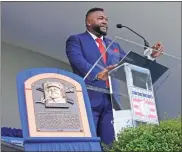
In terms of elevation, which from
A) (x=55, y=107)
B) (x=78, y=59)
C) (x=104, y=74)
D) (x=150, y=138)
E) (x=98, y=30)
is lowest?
(x=150, y=138)

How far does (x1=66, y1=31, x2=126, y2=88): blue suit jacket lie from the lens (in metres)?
1.86

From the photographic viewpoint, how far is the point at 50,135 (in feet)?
4.97

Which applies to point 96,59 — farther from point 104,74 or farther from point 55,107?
point 55,107

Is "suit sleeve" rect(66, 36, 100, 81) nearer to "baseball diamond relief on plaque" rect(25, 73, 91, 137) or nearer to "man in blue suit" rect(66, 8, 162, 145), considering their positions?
"man in blue suit" rect(66, 8, 162, 145)

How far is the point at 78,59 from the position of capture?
2.02m

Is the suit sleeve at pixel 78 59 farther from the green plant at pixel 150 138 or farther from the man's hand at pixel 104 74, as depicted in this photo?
the green plant at pixel 150 138

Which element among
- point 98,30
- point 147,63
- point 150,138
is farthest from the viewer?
point 98,30

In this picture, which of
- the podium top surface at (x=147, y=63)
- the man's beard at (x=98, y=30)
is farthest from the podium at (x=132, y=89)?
the man's beard at (x=98, y=30)

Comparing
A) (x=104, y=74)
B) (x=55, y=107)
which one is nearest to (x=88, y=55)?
(x=104, y=74)

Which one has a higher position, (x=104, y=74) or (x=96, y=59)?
(x=96, y=59)

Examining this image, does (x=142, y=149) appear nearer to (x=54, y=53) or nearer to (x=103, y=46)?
(x=103, y=46)

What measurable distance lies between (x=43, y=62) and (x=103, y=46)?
1921 millimetres

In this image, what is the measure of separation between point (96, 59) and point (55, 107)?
534 millimetres

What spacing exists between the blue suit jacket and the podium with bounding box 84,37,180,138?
1.0 inches
